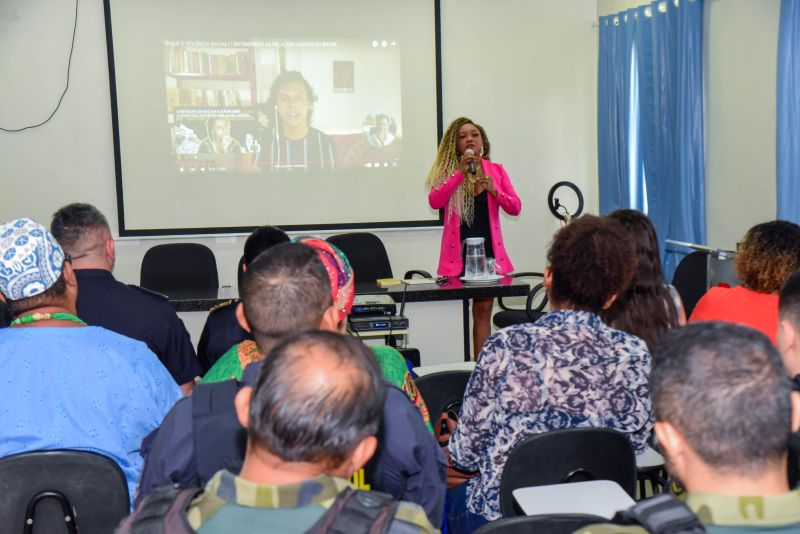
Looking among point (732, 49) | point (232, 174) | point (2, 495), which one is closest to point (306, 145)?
point (232, 174)

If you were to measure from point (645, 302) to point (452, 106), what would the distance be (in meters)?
3.92

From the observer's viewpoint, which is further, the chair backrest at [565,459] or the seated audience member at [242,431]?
the chair backrest at [565,459]

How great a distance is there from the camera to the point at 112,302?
2594mm

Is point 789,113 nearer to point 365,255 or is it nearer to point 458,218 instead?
point 458,218

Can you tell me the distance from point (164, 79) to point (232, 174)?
0.82m

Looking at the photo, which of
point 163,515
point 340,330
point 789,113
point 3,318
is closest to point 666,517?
point 163,515

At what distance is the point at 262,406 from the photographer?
3.54 ft

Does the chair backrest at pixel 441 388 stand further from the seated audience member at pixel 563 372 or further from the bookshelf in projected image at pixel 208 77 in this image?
the bookshelf in projected image at pixel 208 77

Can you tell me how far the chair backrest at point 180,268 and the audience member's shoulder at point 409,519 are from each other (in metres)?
3.80

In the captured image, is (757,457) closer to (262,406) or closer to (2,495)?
(262,406)

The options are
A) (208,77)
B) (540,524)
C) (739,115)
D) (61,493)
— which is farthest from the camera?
(208,77)

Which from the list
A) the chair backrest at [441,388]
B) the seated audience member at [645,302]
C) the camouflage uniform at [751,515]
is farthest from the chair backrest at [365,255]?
the camouflage uniform at [751,515]

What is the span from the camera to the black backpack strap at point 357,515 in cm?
101

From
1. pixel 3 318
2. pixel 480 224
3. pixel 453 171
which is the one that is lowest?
pixel 3 318
